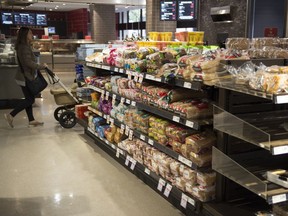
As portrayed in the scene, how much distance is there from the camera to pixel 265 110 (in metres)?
3.02

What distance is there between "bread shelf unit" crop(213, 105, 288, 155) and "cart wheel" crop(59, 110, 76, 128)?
4.30m

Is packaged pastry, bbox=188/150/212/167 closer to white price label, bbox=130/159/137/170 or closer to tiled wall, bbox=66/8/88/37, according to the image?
white price label, bbox=130/159/137/170

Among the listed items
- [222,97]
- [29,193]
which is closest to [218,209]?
[222,97]

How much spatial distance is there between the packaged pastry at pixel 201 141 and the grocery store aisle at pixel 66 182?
75cm

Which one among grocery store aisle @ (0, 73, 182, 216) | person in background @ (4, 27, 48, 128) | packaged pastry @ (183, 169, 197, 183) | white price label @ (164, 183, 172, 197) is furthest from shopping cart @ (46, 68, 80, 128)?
packaged pastry @ (183, 169, 197, 183)

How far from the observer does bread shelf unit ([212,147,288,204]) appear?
223 cm

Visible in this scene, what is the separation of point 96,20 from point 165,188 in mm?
13220

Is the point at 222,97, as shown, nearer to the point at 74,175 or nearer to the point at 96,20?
the point at 74,175

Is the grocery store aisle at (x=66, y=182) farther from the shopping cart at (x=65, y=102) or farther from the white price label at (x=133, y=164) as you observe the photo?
the shopping cart at (x=65, y=102)

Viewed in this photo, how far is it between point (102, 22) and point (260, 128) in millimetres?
13946

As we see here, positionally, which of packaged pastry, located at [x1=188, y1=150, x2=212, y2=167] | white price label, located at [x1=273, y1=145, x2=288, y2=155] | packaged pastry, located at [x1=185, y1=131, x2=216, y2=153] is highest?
white price label, located at [x1=273, y1=145, x2=288, y2=155]

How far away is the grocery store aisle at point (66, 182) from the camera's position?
3479mm

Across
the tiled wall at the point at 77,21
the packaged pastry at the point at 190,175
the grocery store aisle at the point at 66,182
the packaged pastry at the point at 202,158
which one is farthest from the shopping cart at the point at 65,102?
the tiled wall at the point at 77,21

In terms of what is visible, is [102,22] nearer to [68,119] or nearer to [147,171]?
[68,119]
